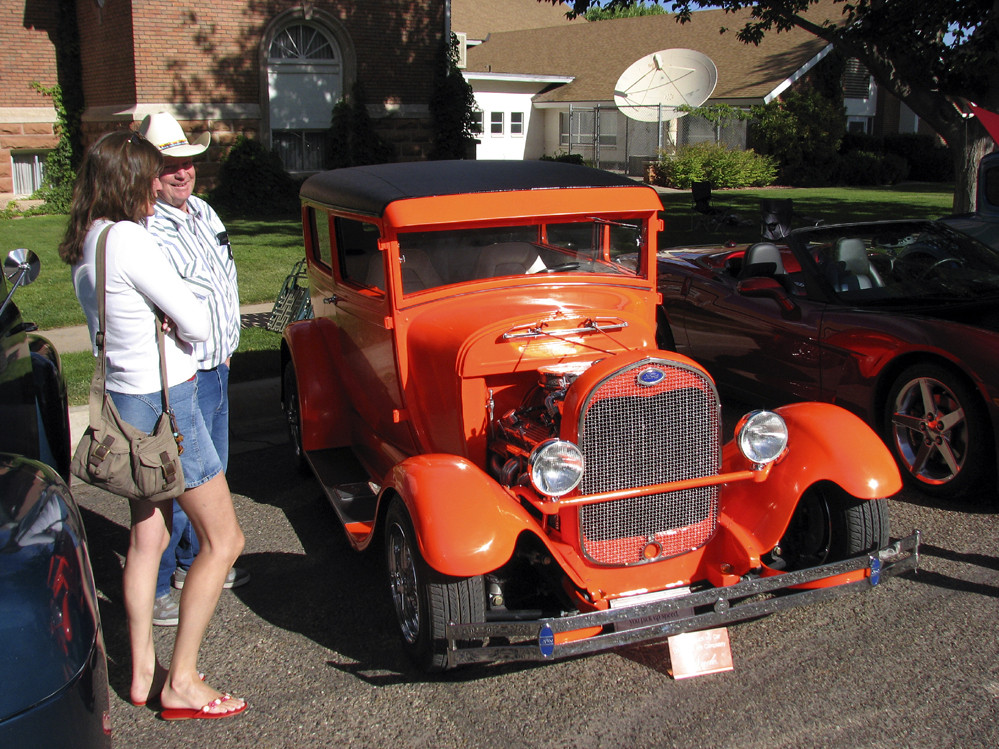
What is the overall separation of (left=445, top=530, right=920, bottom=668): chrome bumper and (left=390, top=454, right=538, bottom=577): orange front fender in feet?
0.74

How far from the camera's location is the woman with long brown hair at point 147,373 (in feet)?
9.40

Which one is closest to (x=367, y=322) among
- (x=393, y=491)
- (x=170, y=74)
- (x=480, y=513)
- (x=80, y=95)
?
(x=393, y=491)

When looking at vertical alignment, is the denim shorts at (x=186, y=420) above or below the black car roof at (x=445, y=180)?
below

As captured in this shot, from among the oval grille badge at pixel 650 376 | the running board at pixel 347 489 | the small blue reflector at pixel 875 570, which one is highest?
the oval grille badge at pixel 650 376

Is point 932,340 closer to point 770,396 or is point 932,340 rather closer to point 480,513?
point 770,396

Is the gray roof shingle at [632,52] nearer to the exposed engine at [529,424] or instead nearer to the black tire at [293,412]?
the black tire at [293,412]

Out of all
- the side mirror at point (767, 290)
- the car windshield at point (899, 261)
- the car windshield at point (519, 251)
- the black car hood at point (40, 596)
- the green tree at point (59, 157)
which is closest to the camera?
the black car hood at point (40, 596)

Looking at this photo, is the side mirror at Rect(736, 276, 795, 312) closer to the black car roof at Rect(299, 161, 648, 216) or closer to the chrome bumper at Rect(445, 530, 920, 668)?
the black car roof at Rect(299, 161, 648, 216)

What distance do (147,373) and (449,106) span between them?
64.5 ft

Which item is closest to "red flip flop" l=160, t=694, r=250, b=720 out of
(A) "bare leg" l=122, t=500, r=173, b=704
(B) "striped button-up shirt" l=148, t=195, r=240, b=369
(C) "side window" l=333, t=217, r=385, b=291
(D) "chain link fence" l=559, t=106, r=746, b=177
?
(A) "bare leg" l=122, t=500, r=173, b=704

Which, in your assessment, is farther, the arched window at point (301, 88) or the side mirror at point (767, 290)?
the arched window at point (301, 88)

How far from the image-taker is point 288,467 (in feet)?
18.7

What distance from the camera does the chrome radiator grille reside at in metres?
3.28

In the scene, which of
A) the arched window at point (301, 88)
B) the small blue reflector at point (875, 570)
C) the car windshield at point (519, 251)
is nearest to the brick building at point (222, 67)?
the arched window at point (301, 88)
